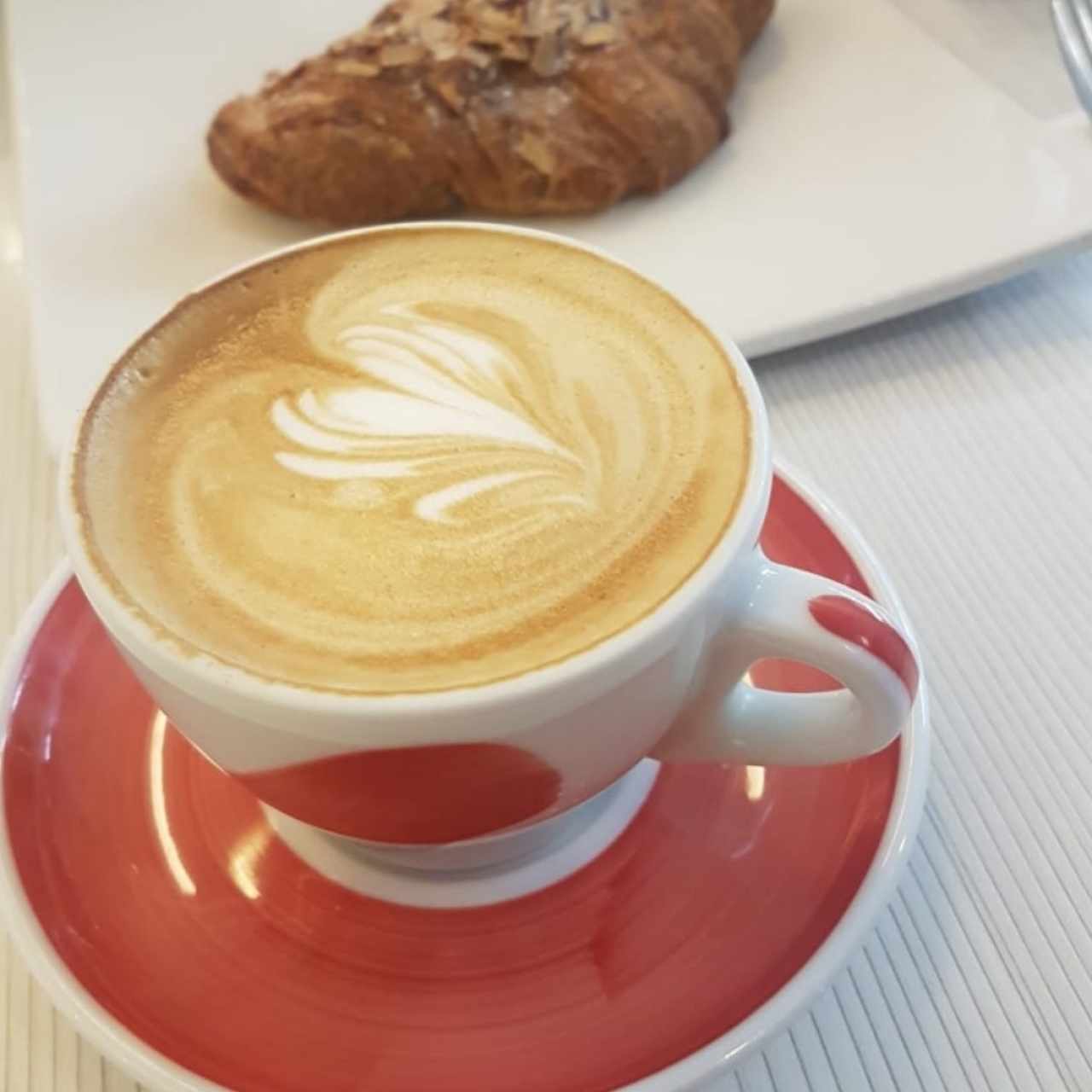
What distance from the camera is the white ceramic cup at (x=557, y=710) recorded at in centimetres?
42

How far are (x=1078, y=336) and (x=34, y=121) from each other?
0.95 meters

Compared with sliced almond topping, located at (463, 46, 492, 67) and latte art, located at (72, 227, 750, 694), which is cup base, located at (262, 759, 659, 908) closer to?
latte art, located at (72, 227, 750, 694)

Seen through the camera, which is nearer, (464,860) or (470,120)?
(464,860)

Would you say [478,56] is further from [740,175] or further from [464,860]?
[464,860]

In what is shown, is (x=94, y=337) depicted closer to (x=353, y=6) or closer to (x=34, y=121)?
(x=34, y=121)

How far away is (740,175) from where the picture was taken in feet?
3.38

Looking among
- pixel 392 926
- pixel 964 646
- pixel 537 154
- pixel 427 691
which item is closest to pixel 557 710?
pixel 427 691

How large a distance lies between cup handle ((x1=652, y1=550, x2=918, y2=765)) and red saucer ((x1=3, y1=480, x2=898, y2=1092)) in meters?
0.05

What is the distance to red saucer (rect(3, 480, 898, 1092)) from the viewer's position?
467 millimetres

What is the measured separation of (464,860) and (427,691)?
0.15 metres

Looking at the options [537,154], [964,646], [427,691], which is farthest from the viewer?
[537,154]

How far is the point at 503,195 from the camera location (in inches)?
39.3

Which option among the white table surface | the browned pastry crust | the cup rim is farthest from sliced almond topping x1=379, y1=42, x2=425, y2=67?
the cup rim

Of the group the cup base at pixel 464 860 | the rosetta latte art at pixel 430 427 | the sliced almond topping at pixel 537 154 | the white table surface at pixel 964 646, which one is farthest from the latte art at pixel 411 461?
the sliced almond topping at pixel 537 154
